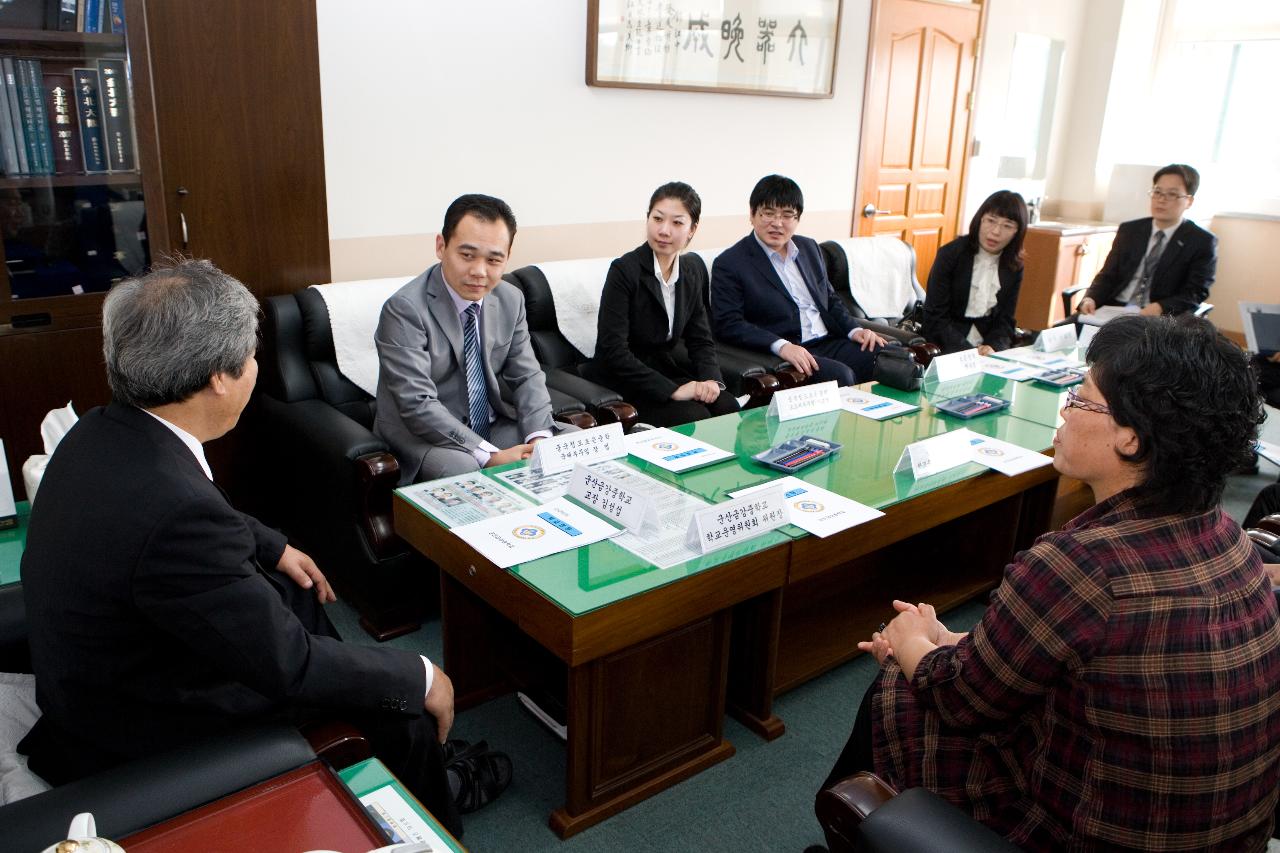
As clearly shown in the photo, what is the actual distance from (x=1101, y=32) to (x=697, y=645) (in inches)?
233

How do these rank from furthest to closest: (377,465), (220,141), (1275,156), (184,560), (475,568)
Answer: (1275,156), (220,141), (377,465), (475,568), (184,560)

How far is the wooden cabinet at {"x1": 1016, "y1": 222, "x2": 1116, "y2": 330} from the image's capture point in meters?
5.82

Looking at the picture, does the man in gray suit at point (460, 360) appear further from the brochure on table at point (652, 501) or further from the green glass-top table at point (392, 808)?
the green glass-top table at point (392, 808)

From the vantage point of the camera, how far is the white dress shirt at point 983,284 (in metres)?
3.97

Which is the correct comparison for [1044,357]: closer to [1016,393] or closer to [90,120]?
[1016,393]

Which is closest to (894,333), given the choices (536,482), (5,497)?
(536,482)

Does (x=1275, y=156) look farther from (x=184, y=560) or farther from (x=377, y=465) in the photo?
(x=184, y=560)

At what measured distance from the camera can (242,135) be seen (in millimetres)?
2789

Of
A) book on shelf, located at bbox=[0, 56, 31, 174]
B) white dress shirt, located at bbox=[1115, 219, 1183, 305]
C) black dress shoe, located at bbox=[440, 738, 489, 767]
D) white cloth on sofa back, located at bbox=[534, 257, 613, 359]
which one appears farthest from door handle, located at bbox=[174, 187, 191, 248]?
white dress shirt, located at bbox=[1115, 219, 1183, 305]

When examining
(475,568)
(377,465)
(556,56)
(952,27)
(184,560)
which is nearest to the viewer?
(184,560)

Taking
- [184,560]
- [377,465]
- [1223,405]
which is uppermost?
[1223,405]

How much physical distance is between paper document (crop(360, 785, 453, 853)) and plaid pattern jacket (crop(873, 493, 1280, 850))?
721 mm

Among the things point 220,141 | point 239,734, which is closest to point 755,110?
point 220,141

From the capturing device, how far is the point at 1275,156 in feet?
19.8
